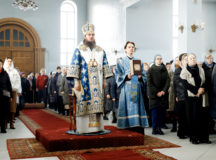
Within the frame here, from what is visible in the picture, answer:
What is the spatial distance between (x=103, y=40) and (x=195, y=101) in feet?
38.0

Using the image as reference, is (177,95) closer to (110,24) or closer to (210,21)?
(210,21)

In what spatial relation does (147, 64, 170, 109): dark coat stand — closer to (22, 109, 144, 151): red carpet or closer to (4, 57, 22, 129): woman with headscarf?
(22, 109, 144, 151): red carpet

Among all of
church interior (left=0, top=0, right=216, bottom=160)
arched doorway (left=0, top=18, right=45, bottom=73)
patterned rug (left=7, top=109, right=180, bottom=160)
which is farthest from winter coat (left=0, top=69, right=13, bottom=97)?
arched doorway (left=0, top=18, right=45, bottom=73)

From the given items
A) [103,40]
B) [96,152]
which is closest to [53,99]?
[103,40]

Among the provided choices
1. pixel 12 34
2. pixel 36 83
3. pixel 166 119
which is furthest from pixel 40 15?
pixel 166 119

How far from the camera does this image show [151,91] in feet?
24.3

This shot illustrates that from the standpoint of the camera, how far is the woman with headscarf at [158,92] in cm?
734

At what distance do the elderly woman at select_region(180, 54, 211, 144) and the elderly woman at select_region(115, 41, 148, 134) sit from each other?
859 mm

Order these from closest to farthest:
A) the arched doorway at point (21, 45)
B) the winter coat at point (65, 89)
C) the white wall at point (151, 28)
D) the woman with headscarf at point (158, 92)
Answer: the woman with headscarf at point (158, 92)
the winter coat at point (65, 89)
the white wall at point (151, 28)
the arched doorway at point (21, 45)

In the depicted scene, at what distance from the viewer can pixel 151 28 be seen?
1533cm

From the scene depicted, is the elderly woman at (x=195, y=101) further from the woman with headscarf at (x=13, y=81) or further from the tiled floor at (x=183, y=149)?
the woman with headscarf at (x=13, y=81)

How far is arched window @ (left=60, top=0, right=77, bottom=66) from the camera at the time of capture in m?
20.1

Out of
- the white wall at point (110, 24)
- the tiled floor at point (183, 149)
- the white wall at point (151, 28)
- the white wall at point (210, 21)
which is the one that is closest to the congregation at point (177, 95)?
the tiled floor at point (183, 149)

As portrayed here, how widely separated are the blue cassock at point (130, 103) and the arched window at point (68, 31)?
1364 centimetres
